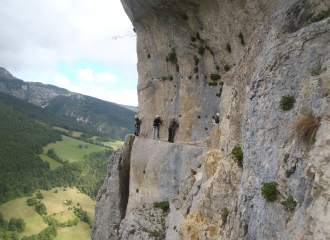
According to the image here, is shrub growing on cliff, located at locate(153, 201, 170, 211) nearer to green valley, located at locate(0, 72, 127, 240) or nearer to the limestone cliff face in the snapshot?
the limestone cliff face

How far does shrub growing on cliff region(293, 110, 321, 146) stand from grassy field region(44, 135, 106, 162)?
124 m

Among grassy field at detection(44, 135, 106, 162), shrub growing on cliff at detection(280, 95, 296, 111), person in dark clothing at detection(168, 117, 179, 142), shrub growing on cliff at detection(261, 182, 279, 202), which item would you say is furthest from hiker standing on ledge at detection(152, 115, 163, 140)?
grassy field at detection(44, 135, 106, 162)

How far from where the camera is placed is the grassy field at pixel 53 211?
65.1 m

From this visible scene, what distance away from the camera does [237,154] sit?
27.7 ft

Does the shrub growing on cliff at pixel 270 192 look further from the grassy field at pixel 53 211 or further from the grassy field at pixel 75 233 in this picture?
the grassy field at pixel 53 211

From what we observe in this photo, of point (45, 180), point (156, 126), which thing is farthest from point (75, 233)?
point (156, 126)

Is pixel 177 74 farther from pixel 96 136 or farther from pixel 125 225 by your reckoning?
pixel 96 136

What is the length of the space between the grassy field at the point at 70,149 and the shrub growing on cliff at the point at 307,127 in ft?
408

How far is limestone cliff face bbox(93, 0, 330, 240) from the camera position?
18.1ft

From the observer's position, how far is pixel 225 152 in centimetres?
960

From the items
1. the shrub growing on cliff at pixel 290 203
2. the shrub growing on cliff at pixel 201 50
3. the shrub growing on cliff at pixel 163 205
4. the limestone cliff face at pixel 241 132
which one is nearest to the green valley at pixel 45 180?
the shrub growing on cliff at pixel 163 205

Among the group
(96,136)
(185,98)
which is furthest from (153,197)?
(96,136)

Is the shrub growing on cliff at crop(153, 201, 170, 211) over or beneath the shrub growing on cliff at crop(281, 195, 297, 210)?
beneath

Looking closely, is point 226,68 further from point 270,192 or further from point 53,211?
point 53,211
